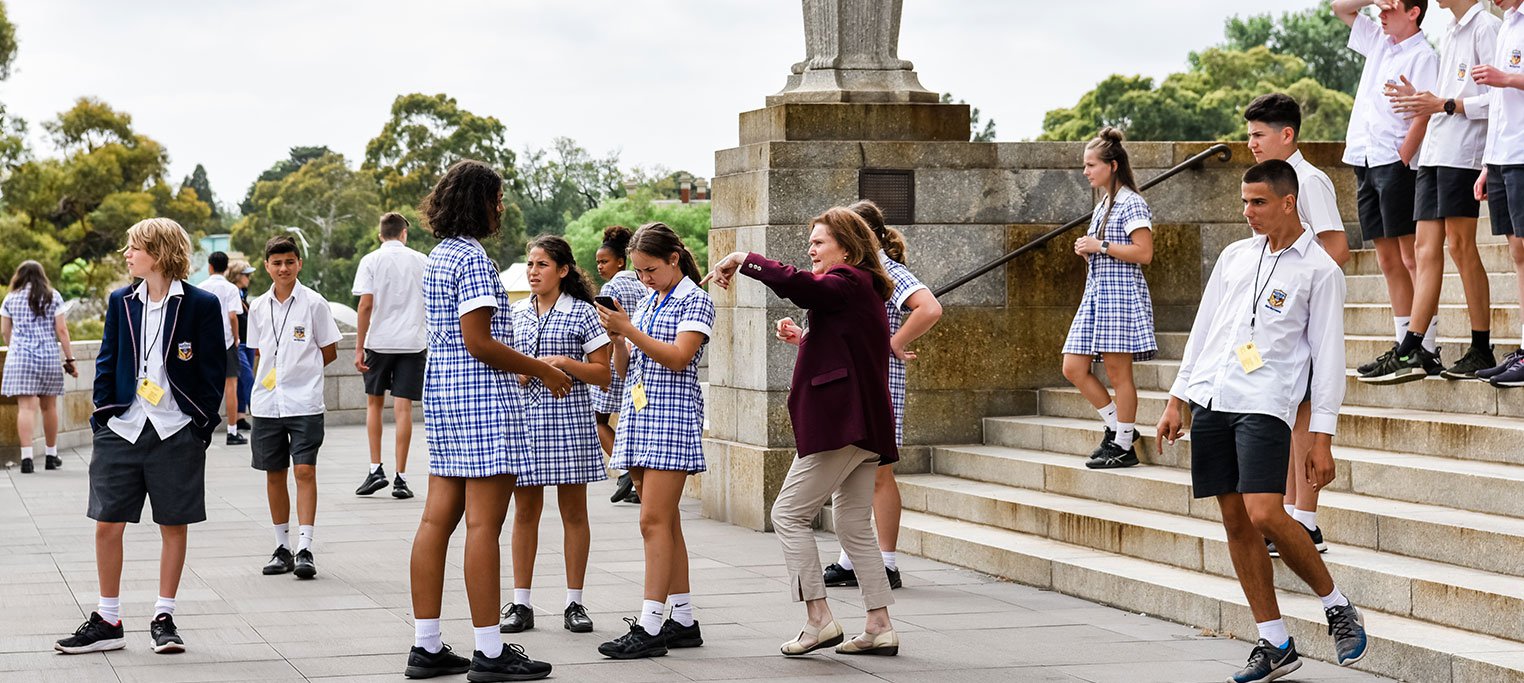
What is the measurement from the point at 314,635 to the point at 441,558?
135 cm

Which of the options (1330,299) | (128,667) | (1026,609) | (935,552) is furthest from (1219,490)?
(128,667)

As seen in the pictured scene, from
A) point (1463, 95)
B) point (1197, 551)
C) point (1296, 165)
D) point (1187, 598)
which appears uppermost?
point (1463, 95)

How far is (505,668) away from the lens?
249 inches

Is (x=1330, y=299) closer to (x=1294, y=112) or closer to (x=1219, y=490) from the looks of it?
(x=1219, y=490)

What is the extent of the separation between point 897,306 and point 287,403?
3.27 metres

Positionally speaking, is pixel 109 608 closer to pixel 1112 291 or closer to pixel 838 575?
pixel 838 575

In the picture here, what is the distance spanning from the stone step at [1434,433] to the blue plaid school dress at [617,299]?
386cm

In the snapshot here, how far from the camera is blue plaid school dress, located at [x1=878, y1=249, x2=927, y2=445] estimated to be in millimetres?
7820

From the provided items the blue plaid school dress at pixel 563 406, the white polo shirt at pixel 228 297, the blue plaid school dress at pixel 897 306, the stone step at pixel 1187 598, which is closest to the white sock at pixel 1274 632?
the stone step at pixel 1187 598

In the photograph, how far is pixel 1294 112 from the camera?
7602 mm

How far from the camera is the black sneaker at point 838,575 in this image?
870 centimetres

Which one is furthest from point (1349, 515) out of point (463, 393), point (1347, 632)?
point (463, 393)

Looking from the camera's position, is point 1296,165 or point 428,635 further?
point 1296,165

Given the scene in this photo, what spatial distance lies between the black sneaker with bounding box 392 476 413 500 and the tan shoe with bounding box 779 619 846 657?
20.9 ft
